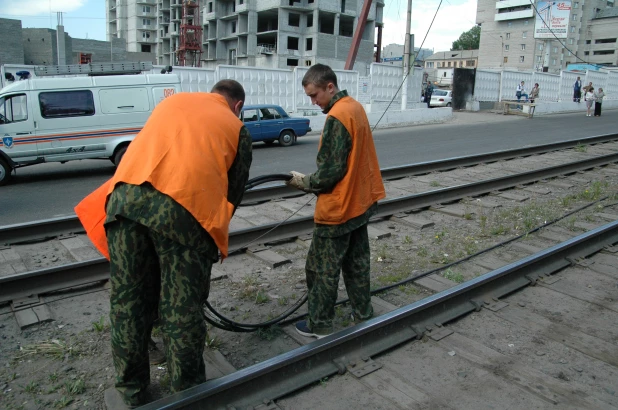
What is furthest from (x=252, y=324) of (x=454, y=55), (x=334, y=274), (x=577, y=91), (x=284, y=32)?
(x=454, y=55)

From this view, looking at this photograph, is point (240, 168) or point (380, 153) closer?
point (240, 168)

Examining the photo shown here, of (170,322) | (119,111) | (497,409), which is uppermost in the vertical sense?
(119,111)

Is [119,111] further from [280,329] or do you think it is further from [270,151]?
[280,329]

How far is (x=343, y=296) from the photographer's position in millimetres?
4789

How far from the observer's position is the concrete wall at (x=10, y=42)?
43.4m

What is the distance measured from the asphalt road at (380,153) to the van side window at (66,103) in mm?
1424

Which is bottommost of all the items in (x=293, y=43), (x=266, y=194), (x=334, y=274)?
(x=266, y=194)

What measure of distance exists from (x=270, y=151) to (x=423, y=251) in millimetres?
9858

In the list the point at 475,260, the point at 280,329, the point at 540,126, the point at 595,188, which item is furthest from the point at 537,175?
the point at 540,126

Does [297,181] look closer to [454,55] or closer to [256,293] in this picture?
[256,293]

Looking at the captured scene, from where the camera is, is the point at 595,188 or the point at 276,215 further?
the point at 595,188

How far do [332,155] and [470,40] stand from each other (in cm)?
15543

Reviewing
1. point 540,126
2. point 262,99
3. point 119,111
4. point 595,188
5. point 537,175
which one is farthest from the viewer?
point 540,126

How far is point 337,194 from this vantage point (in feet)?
12.0
